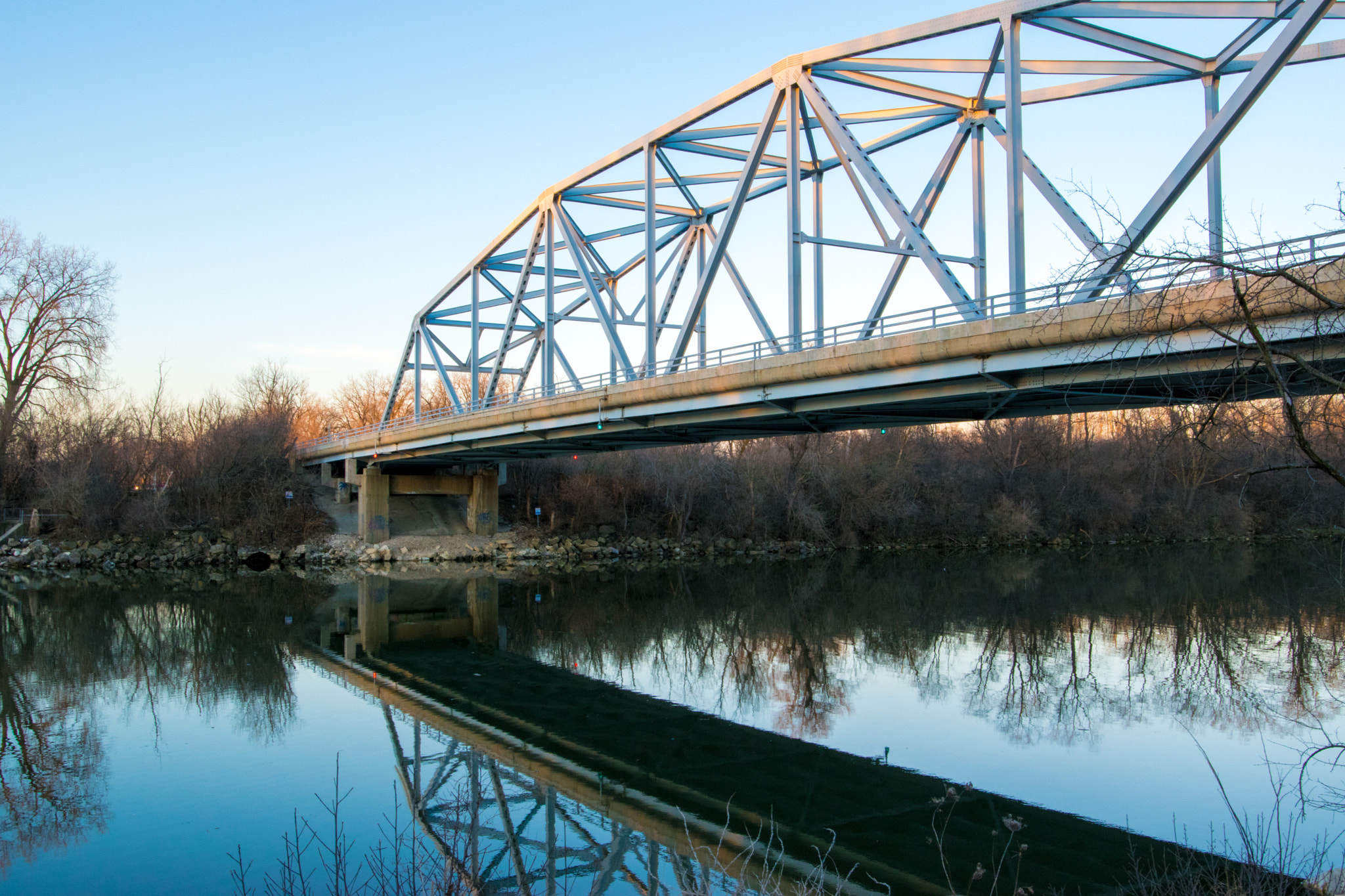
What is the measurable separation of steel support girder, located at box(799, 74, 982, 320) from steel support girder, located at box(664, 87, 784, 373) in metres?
1.13

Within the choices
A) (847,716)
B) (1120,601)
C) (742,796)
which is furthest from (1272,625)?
(742,796)

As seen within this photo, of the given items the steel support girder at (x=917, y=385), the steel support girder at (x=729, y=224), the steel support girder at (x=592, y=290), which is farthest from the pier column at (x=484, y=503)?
the steel support girder at (x=729, y=224)

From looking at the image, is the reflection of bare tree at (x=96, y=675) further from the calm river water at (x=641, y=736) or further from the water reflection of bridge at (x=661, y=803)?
the water reflection of bridge at (x=661, y=803)

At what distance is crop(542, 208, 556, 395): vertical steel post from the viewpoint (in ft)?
113

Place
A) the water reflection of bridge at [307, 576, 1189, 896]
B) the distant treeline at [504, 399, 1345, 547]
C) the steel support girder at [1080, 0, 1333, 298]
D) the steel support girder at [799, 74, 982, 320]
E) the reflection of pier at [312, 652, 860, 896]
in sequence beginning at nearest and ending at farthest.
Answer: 1. the reflection of pier at [312, 652, 860, 896]
2. the water reflection of bridge at [307, 576, 1189, 896]
3. the steel support girder at [1080, 0, 1333, 298]
4. the steel support girder at [799, 74, 982, 320]
5. the distant treeline at [504, 399, 1345, 547]

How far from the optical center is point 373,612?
2825 cm

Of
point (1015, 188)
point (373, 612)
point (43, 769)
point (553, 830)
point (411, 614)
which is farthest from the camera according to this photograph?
point (373, 612)

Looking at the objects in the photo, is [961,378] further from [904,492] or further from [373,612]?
[904,492]

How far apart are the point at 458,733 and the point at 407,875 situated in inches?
223

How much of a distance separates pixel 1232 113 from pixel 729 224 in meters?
12.2

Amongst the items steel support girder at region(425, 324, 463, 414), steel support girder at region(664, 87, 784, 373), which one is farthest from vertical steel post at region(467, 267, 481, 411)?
steel support girder at region(664, 87, 784, 373)

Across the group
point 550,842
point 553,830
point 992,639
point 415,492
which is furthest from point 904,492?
point 550,842

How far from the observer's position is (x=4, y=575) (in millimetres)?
39219

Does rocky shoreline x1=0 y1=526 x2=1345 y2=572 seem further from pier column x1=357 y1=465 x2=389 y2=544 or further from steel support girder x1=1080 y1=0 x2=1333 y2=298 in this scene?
steel support girder x1=1080 y1=0 x2=1333 y2=298
